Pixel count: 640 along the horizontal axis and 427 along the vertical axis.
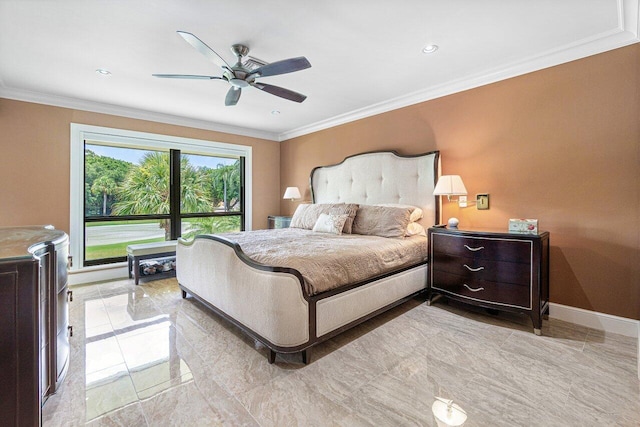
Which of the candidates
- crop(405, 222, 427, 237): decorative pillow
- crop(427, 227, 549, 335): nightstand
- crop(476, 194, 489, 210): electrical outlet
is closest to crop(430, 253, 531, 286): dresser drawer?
crop(427, 227, 549, 335): nightstand

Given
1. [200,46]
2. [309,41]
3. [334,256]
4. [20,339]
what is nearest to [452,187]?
[334,256]

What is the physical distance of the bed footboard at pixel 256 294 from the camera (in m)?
1.90

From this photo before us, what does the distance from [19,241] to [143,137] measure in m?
3.30

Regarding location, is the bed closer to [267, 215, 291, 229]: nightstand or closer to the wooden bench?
[267, 215, 291, 229]: nightstand

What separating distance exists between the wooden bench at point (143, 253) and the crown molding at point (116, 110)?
77.5 inches

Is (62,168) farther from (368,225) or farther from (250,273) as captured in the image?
(368,225)

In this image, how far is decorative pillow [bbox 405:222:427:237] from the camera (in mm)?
3352

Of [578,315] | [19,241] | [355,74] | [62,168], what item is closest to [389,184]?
[355,74]

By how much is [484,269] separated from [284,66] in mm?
2504

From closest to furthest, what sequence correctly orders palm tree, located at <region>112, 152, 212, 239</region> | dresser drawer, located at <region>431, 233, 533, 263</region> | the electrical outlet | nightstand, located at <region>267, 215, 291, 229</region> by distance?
1. dresser drawer, located at <region>431, 233, 533, 263</region>
2. the electrical outlet
3. palm tree, located at <region>112, 152, 212, 239</region>
4. nightstand, located at <region>267, 215, 291, 229</region>

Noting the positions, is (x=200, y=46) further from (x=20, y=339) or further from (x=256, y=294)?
(x=20, y=339)

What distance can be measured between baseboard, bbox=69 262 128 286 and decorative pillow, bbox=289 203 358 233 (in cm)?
263

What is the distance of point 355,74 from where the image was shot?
3.09 metres

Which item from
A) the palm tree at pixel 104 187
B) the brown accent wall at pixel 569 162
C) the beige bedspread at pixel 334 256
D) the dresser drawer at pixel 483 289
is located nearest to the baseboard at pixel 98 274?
the palm tree at pixel 104 187
